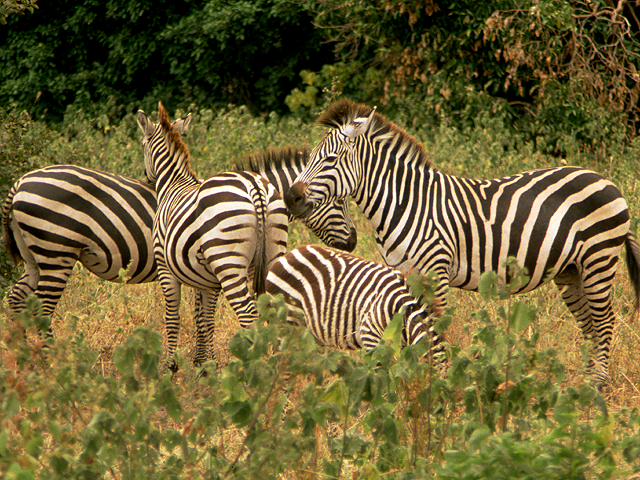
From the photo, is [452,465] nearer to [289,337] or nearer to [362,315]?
[289,337]

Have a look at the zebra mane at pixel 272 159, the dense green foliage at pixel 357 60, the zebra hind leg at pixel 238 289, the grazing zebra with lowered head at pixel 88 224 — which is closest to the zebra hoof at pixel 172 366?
the grazing zebra with lowered head at pixel 88 224

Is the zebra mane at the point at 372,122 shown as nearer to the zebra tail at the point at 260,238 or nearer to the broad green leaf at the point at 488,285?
the zebra tail at the point at 260,238

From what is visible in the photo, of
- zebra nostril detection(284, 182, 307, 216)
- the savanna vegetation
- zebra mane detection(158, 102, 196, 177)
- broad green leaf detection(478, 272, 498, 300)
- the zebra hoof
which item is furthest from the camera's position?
zebra mane detection(158, 102, 196, 177)

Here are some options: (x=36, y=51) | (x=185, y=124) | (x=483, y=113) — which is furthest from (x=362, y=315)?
(x=36, y=51)

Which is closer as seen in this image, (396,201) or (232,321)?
(396,201)

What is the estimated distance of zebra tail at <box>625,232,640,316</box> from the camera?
741cm

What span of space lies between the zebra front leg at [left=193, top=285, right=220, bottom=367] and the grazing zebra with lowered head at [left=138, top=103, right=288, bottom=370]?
8.8 inches

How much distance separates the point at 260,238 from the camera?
695 centimetres

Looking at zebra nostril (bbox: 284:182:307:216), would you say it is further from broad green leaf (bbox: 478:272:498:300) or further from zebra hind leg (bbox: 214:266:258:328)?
broad green leaf (bbox: 478:272:498:300)

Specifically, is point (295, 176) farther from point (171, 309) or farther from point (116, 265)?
point (116, 265)

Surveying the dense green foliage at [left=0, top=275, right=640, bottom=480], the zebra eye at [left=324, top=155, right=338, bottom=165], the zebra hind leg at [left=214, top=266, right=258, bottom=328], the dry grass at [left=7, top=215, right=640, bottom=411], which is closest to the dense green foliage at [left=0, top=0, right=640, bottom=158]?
the dry grass at [left=7, top=215, right=640, bottom=411]

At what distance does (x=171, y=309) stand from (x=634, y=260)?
10.3ft

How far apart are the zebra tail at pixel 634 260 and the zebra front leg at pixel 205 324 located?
2802mm

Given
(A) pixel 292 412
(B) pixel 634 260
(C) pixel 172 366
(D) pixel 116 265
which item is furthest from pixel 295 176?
(A) pixel 292 412
